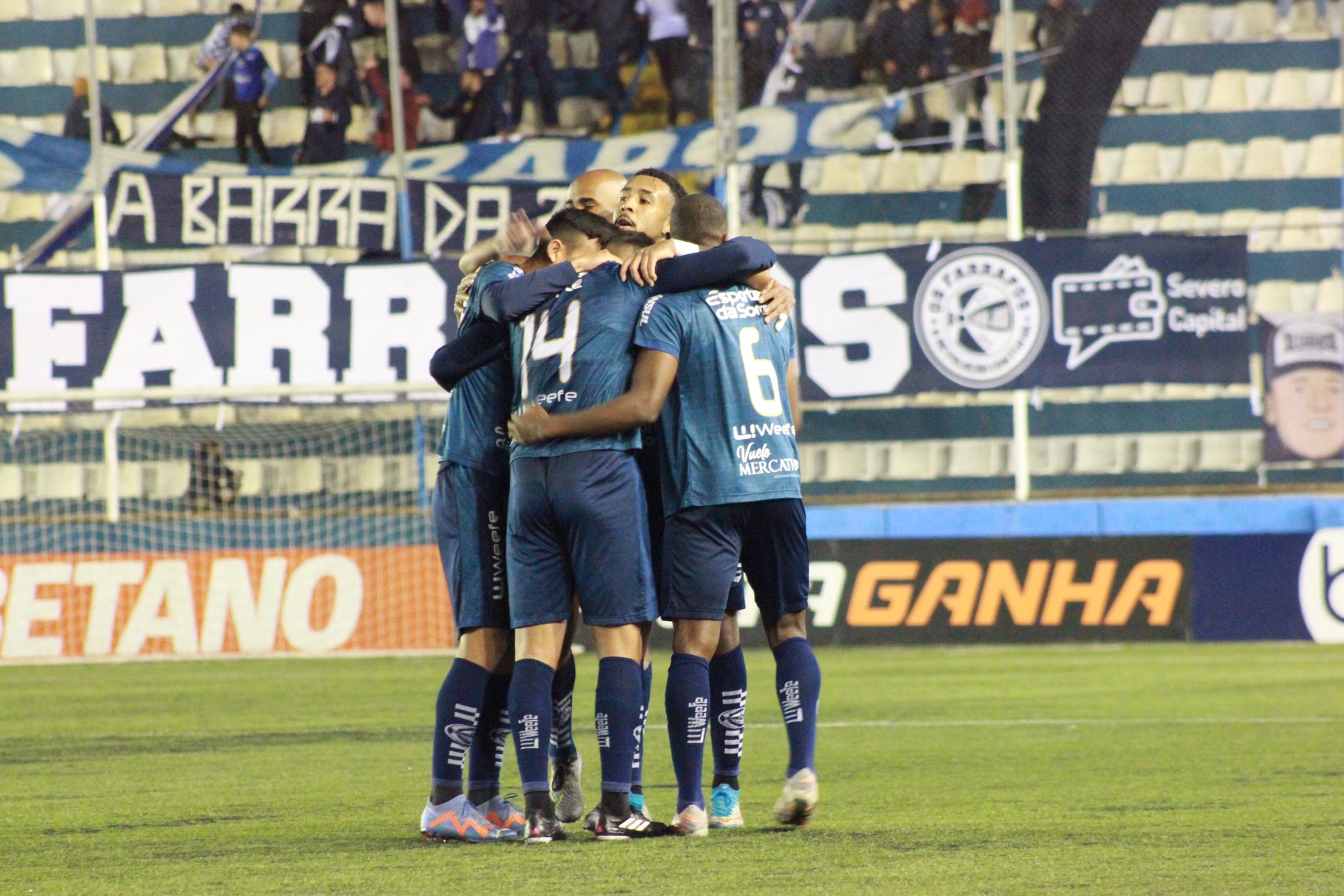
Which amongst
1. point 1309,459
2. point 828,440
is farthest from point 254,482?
point 1309,459

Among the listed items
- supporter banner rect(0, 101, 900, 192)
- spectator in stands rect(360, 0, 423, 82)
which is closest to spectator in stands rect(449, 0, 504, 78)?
spectator in stands rect(360, 0, 423, 82)

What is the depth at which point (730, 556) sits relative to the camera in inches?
213

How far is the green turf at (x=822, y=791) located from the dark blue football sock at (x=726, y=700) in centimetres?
27

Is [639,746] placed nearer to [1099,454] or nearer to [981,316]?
[981,316]

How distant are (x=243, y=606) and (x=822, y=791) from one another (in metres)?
8.83

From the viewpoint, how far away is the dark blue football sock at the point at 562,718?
5.91 metres

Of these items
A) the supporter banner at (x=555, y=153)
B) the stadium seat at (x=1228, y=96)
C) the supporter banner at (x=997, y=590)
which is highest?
the stadium seat at (x=1228, y=96)

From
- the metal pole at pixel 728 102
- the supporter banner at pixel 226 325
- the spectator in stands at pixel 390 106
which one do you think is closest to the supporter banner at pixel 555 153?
the spectator in stands at pixel 390 106

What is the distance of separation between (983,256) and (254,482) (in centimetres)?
669

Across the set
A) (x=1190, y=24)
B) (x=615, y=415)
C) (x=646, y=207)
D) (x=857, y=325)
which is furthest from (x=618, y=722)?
(x=1190, y=24)

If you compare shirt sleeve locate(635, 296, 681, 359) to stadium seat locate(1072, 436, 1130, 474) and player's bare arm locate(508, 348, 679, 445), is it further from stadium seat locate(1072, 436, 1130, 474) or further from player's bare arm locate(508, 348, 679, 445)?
stadium seat locate(1072, 436, 1130, 474)

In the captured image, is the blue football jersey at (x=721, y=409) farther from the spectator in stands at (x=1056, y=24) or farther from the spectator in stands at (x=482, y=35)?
the spectator in stands at (x=482, y=35)

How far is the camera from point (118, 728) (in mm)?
9516

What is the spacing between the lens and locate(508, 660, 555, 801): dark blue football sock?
16.9 feet
